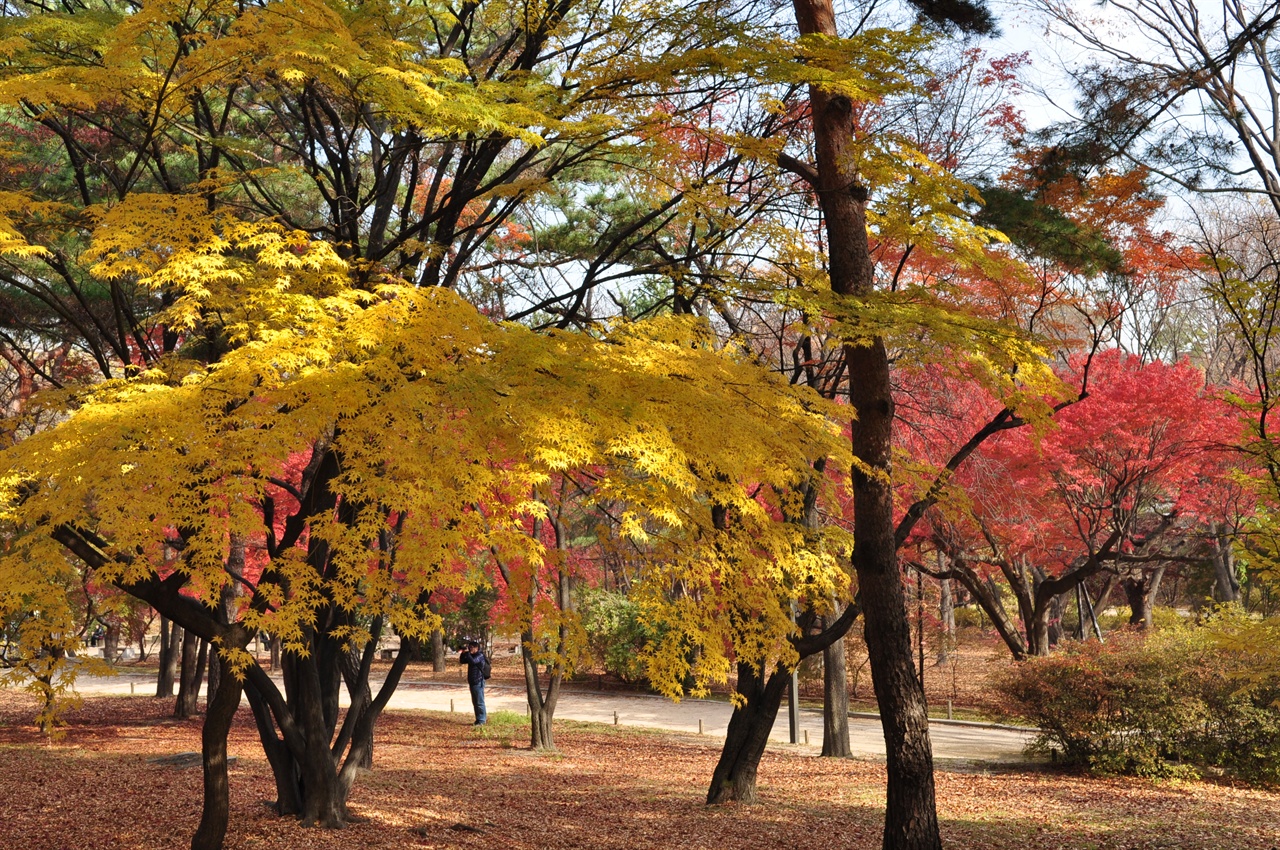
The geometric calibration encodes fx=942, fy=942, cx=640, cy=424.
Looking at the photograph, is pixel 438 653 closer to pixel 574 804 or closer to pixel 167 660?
pixel 167 660

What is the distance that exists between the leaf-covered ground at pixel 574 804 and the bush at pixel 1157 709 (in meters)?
0.59

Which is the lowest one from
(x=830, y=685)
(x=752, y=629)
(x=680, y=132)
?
(x=830, y=685)

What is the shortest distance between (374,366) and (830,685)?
1058 cm

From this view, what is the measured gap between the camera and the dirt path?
15.6 meters

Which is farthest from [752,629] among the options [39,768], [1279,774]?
[39,768]

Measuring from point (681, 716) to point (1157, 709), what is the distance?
9911 millimetres

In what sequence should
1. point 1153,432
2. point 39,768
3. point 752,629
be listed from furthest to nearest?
1. point 1153,432
2. point 39,768
3. point 752,629

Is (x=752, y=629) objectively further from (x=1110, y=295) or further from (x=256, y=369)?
(x=1110, y=295)

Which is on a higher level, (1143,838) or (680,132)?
(680,132)

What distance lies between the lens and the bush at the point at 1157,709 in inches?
487

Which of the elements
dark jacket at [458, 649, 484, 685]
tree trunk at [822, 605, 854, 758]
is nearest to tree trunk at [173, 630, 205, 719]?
dark jacket at [458, 649, 484, 685]

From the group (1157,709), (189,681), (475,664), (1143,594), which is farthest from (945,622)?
(189,681)

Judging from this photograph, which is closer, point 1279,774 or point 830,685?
point 1279,774

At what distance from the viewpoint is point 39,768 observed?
11.9 metres
